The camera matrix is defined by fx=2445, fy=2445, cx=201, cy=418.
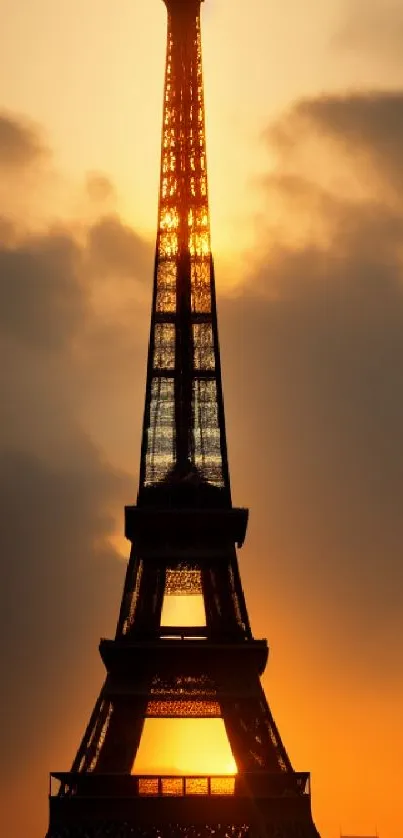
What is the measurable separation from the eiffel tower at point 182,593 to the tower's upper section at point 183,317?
57 mm

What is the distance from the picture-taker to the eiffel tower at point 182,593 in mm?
124438

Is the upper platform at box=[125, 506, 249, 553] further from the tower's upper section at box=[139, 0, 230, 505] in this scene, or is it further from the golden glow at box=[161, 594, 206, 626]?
the golden glow at box=[161, 594, 206, 626]

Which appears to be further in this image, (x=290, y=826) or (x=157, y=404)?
(x=157, y=404)

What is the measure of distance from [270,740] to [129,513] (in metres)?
14.8

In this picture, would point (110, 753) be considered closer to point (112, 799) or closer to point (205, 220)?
point (112, 799)

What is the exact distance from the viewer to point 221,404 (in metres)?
135

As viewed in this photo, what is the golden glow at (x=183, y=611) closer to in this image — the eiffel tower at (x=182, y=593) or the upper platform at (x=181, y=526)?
the eiffel tower at (x=182, y=593)

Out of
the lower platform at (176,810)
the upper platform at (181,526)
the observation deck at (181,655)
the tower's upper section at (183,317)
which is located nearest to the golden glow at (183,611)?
the observation deck at (181,655)

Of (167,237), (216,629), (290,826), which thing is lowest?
(290,826)

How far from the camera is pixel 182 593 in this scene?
437ft

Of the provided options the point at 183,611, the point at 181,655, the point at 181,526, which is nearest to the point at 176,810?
the point at 181,655

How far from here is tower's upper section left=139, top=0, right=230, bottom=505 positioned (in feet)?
440

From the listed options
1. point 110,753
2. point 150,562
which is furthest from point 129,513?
point 110,753

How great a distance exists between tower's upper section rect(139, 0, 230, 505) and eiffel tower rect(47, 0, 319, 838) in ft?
0.19
